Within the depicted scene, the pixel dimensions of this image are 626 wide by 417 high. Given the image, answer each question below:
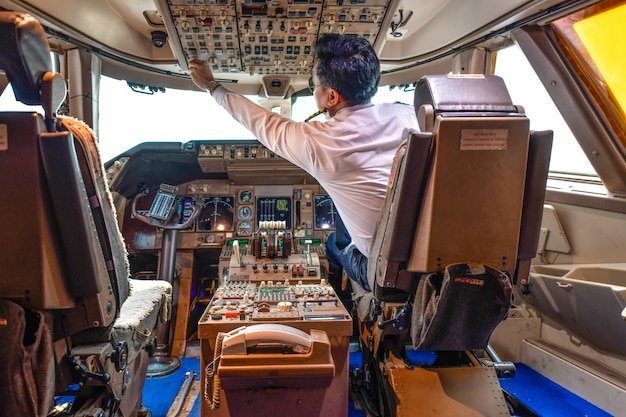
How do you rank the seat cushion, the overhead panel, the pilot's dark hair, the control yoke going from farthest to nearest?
the control yoke
the overhead panel
the pilot's dark hair
the seat cushion

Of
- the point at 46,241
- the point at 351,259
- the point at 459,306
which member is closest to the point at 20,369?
the point at 46,241

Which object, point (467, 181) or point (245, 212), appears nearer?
point (467, 181)

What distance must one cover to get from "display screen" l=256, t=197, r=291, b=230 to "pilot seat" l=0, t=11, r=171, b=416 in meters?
1.89

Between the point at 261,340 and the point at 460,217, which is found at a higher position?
the point at 460,217

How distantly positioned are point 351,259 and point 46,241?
145cm

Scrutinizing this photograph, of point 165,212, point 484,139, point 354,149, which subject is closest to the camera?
point 484,139

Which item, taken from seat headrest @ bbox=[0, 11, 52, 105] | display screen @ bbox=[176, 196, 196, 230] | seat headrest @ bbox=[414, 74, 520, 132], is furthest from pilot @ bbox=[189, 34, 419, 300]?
display screen @ bbox=[176, 196, 196, 230]

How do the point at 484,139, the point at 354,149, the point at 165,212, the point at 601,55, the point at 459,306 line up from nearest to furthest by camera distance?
1. the point at 484,139
2. the point at 459,306
3. the point at 354,149
4. the point at 601,55
5. the point at 165,212

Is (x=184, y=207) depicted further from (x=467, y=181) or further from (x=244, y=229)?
(x=467, y=181)

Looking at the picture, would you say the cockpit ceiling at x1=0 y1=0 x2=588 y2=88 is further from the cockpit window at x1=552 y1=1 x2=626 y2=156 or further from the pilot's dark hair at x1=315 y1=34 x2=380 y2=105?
the pilot's dark hair at x1=315 y1=34 x2=380 y2=105

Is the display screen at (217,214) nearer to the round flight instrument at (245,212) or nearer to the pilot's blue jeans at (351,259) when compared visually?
the round flight instrument at (245,212)

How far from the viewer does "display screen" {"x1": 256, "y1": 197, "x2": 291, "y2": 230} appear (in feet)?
10.4

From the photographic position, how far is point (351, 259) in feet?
7.11

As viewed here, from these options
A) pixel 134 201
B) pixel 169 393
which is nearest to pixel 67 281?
pixel 169 393
